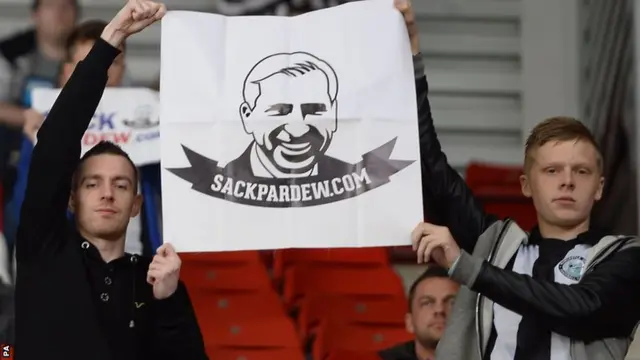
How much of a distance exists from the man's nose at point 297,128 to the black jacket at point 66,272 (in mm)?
508

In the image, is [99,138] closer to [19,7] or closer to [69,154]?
[69,154]

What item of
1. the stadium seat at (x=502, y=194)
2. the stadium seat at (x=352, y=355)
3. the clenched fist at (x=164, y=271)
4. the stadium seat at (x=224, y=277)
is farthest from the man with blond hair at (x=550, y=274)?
the stadium seat at (x=502, y=194)

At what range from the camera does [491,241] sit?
138 inches

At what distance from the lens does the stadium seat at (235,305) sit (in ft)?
15.5

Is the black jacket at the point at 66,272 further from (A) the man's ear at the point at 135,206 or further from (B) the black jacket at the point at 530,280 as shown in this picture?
(B) the black jacket at the point at 530,280

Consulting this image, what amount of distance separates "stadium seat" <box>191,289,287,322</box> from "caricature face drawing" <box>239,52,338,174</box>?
1.34 m

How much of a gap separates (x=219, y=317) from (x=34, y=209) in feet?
4.80

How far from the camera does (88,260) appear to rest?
345 cm

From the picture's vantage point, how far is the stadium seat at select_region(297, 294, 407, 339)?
4.81m

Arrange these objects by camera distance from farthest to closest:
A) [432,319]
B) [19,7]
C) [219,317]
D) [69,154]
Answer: [19,7] → [219,317] → [432,319] → [69,154]

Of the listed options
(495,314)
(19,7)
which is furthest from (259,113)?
(19,7)

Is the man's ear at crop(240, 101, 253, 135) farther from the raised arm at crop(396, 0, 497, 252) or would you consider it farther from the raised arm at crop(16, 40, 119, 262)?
the raised arm at crop(396, 0, 497, 252)

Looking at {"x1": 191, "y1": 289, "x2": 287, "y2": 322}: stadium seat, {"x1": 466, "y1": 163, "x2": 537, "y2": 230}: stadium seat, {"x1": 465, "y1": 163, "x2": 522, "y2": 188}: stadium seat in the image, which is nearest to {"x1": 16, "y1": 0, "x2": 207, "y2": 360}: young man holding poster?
{"x1": 191, "y1": 289, "x2": 287, "y2": 322}: stadium seat

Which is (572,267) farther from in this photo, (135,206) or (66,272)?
(66,272)
